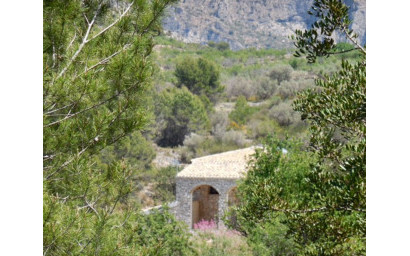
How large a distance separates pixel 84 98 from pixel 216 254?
21.1 feet

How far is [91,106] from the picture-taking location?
10.5 feet

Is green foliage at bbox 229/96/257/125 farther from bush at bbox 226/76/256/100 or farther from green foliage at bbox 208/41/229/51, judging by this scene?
green foliage at bbox 208/41/229/51

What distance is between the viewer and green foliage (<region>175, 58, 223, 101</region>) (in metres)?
24.8

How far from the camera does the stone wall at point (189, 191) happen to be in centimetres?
1491

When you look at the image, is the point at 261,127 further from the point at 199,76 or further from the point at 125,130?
the point at 125,130

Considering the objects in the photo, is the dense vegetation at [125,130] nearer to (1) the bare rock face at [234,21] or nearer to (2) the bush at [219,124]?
(1) the bare rock face at [234,21]

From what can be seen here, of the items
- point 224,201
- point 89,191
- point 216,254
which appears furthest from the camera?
point 224,201

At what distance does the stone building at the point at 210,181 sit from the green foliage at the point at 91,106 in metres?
10.9

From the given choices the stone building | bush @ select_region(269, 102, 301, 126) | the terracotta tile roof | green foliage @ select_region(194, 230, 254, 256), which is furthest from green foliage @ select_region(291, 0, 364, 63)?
bush @ select_region(269, 102, 301, 126)

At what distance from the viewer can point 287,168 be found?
270 inches

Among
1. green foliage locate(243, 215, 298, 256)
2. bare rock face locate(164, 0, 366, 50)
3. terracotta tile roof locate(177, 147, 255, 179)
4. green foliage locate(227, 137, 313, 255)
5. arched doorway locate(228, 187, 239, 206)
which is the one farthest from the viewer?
bare rock face locate(164, 0, 366, 50)

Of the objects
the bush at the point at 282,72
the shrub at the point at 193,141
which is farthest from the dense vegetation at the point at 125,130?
the bush at the point at 282,72
